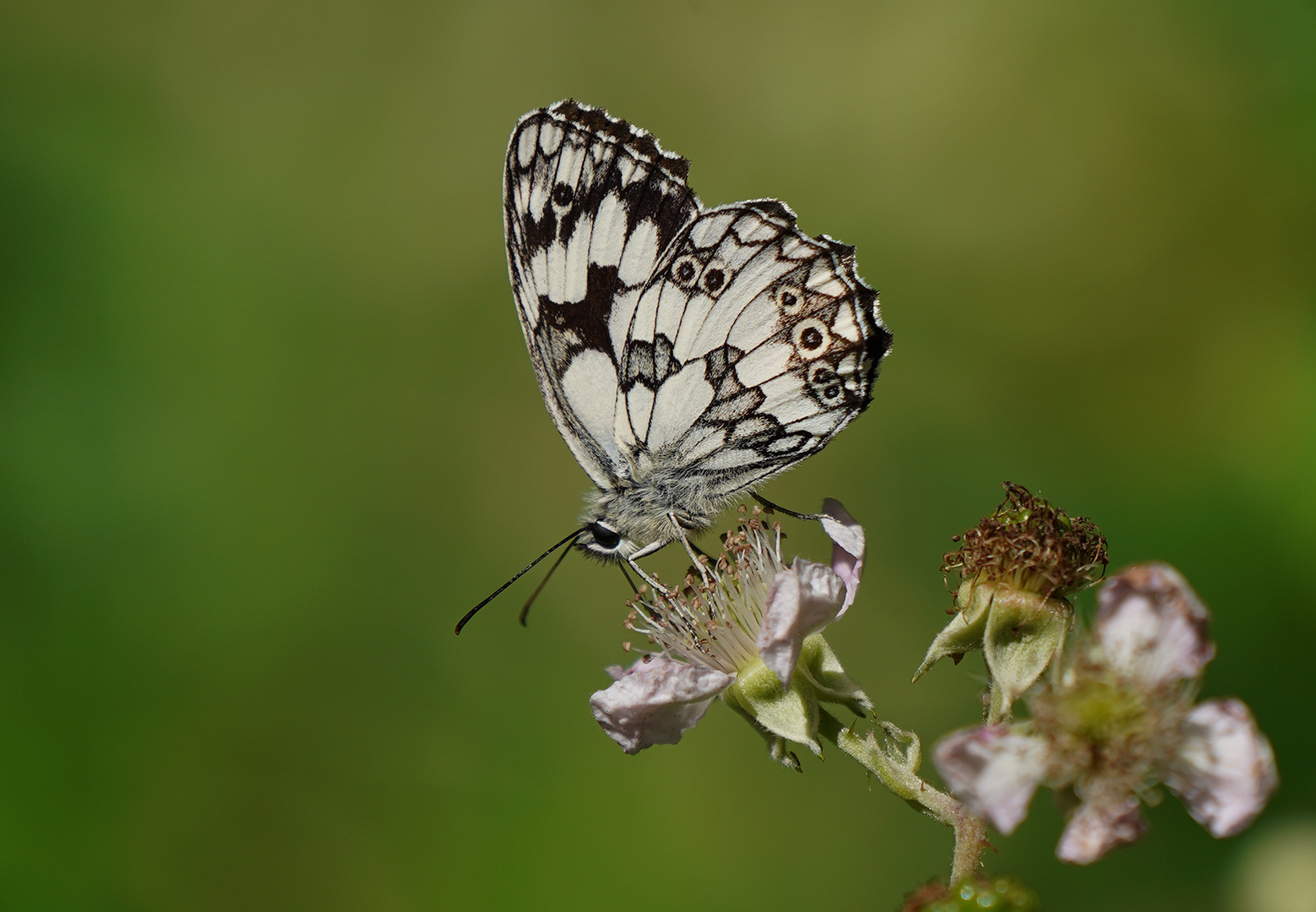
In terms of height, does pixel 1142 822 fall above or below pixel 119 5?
below

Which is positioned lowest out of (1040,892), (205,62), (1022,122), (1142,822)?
(1040,892)

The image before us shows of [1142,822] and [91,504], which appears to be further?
[91,504]

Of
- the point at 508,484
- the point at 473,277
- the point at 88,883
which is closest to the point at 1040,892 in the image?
the point at 508,484

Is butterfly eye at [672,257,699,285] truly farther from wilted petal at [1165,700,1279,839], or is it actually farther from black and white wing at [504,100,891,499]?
wilted petal at [1165,700,1279,839]

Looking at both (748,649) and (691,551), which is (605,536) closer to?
(691,551)

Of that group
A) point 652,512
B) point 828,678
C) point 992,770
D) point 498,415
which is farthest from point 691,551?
point 498,415

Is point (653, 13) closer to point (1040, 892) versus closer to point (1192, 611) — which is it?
point (1040, 892)

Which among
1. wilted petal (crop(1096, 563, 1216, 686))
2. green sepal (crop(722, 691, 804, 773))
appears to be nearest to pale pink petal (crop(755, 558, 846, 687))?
green sepal (crop(722, 691, 804, 773))
